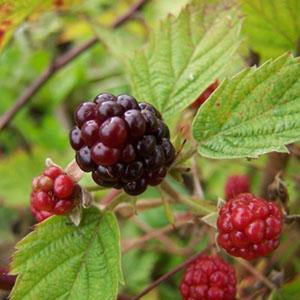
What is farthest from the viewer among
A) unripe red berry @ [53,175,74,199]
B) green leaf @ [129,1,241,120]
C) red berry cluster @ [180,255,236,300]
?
green leaf @ [129,1,241,120]

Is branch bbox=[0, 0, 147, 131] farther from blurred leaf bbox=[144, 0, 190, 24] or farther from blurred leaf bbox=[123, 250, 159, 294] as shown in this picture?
blurred leaf bbox=[123, 250, 159, 294]

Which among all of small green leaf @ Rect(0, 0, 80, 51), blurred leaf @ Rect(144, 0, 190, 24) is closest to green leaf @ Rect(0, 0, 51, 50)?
small green leaf @ Rect(0, 0, 80, 51)

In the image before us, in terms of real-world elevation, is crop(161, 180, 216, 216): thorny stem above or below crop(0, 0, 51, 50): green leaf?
Result: below

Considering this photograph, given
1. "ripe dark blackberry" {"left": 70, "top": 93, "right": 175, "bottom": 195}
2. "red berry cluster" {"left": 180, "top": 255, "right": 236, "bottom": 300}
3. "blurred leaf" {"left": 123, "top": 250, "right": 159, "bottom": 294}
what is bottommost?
"blurred leaf" {"left": 123, "top": 250, "right": 159, "bottom": 294}

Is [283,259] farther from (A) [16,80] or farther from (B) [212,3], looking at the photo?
(A) [16,80]

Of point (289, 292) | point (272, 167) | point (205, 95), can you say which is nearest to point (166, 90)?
point (205, 95)
